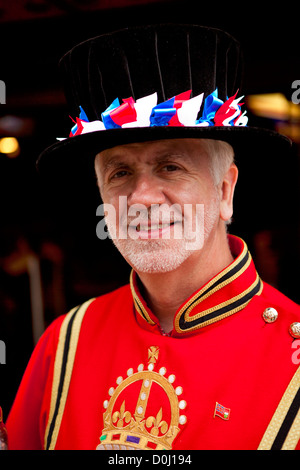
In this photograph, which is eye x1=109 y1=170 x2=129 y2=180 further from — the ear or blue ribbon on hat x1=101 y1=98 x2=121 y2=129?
the ear

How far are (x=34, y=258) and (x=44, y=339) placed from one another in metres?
3.41

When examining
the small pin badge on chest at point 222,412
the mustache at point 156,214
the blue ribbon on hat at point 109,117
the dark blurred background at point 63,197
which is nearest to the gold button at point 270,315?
the small pin badge on chest at point 222,412

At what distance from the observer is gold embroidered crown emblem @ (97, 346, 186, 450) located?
5.96ft

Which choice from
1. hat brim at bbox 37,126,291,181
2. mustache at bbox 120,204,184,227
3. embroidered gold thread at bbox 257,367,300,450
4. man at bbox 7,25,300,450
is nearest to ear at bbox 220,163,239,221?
man at bbox 7,25,300,450

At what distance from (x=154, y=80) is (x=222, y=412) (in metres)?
1.13

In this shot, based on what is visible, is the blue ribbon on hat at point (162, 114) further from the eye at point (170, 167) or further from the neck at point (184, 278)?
the neck at point (184, 278)

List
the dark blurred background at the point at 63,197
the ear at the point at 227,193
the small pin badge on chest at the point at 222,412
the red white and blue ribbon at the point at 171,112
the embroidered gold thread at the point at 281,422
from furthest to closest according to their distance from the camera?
the dark blurred background at the point at 63,197 → the ear at the point at 227,193 → the red white and blue ribbon at the point at 171,112 → the small pin badge on chest at the point at 222,412 → the embroidered gold thread at the point at 281,422

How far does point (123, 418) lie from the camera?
1.90 m

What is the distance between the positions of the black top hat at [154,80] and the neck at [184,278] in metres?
0.41

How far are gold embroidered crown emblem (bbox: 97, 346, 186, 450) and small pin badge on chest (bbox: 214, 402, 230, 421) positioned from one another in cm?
11

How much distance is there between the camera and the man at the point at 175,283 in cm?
180

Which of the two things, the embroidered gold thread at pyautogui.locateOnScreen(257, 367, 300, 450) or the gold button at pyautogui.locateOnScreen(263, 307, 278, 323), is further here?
the gold button at pyautogui.locateOnScreen(263, 307, 278, 323)

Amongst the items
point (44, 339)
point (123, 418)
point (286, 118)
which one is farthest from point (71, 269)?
point (123, 418)
